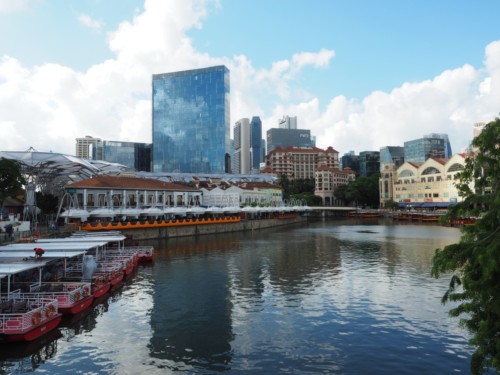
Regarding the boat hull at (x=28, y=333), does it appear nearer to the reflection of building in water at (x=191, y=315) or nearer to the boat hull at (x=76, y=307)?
the boat hull at (x=76, y=307)

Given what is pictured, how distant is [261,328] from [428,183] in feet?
407

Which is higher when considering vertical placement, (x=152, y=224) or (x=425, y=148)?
(x=425, y=148)

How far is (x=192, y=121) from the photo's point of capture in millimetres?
171125

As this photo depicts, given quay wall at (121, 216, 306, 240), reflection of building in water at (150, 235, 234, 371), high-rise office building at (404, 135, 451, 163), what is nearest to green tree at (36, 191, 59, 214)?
quay wall at (121, 216, 306, 240)

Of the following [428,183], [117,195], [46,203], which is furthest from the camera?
[428,183]

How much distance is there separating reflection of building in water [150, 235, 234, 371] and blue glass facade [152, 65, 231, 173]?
133436mm

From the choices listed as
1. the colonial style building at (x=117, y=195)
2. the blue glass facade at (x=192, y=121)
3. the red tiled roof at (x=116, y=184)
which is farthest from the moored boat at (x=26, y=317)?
the blue glass facade at (x=192, y=121)

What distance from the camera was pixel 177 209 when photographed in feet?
223

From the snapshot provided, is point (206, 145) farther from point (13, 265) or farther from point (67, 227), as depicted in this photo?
point (13, 265)

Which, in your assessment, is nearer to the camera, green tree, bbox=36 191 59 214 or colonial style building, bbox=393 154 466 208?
green tree, bbox=36 191 59 214

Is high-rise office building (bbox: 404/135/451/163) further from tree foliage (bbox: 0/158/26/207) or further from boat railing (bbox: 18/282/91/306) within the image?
boat railing (bbox: 18/282/91/306)

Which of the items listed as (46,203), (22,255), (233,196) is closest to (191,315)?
(22,255)

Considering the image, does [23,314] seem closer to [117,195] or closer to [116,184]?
[116,184]

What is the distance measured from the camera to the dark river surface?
15.7 metres
